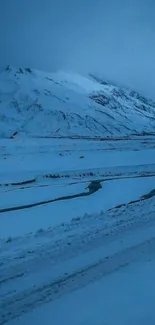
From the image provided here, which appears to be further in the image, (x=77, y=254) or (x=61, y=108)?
(x=61, y=108)

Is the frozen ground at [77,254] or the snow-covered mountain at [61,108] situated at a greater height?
the snow-covered mountain at [61,108]

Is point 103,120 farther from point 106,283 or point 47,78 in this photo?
point 106,283

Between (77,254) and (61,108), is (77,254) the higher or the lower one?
the lower one

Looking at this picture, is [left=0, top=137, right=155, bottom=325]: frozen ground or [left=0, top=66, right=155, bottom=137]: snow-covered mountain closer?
[left=0, top=137, right=155, bottom=325]: frozen ground

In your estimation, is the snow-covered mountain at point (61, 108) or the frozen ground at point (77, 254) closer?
the frozen ground at point (77, 254)

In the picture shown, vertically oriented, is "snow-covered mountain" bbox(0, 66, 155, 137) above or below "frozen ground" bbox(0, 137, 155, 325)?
above
